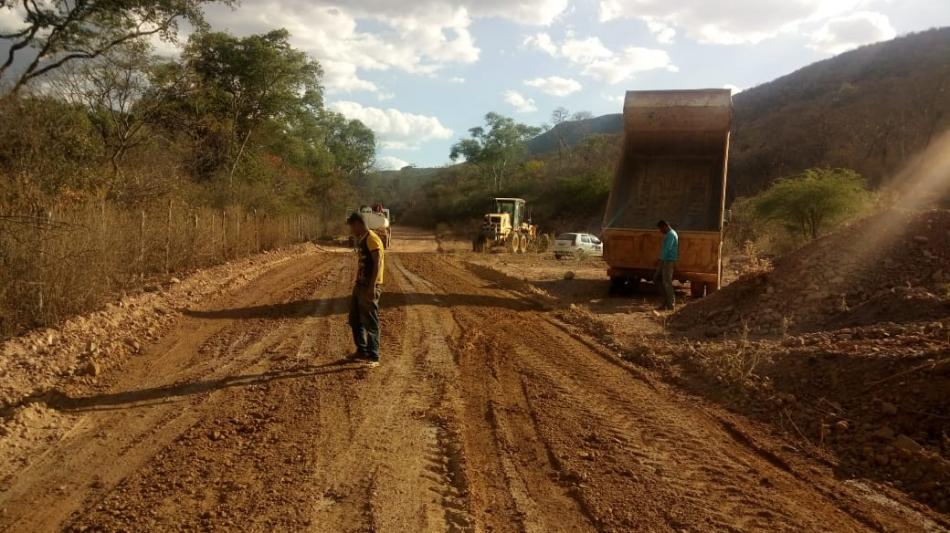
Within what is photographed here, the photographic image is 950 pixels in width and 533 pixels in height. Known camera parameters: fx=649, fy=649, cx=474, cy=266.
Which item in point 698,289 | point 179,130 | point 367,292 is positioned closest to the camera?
point 367,292

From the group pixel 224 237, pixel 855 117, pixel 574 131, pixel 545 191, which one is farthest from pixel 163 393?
pixel 574 131

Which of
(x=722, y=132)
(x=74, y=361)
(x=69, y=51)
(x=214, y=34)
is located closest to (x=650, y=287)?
(x=722, y=132)

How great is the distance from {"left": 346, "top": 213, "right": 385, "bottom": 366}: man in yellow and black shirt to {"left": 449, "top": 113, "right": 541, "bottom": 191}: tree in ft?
212

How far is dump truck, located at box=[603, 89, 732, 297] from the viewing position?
1256 centimetres

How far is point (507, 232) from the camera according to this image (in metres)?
29.6

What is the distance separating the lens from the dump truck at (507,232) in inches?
1140

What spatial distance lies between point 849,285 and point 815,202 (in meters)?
11.8

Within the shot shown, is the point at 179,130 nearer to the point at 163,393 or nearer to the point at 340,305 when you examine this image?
the point at 340,305

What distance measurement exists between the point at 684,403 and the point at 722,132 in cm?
896

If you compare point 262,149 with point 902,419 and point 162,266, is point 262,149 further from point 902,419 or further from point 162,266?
point 902,419

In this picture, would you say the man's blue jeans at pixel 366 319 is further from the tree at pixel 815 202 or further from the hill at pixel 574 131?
the hill at pixel 574 131

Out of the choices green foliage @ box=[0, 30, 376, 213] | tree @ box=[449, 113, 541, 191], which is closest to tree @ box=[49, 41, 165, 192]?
green foliage @ box=[0, 30, 376, 213]

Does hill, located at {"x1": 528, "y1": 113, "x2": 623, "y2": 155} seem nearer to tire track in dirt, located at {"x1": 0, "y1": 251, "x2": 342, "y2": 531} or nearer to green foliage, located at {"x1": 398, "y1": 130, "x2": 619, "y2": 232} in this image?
green foliage, located at {"x1": 398, "y1": 130, "x2": 619, "y2": 232}

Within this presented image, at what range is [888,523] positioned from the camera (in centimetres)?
367
